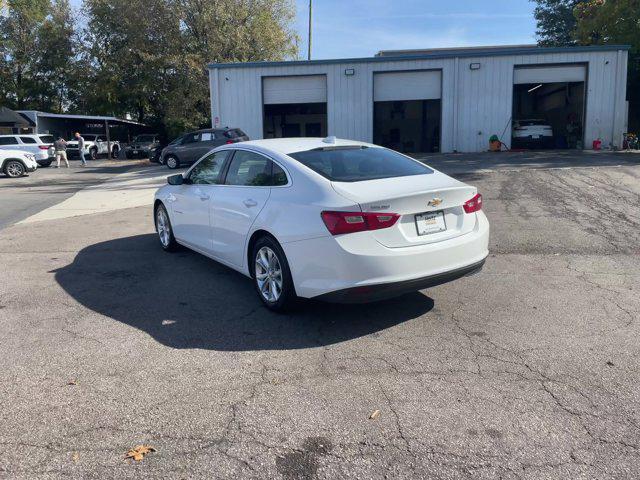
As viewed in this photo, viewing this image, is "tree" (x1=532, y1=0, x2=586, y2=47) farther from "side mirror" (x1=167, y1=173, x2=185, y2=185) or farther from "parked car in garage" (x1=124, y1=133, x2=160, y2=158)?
"side mirror" (x1=167, y1=173, x2=185, y2=185)

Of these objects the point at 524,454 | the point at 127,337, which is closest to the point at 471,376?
the point at 524,454

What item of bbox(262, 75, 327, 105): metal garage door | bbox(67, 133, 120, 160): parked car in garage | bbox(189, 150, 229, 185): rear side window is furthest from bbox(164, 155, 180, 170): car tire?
bbox(189, 150, 229, 185): rear side window

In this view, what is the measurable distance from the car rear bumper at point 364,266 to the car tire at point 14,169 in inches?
935

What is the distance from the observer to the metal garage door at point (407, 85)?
82.3 ft

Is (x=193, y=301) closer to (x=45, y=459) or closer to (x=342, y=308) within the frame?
(x=342, y=308)

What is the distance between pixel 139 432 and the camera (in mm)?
3250

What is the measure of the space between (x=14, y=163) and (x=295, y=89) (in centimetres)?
1279

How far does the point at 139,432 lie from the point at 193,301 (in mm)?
2475

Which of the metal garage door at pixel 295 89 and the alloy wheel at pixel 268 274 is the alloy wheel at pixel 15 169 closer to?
the metal garage door at pixel 295 89

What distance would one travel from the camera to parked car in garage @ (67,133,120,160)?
38.9 m

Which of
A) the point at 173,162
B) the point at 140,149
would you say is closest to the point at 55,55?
the point at 140,149

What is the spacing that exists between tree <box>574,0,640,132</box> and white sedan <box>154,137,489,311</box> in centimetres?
2533

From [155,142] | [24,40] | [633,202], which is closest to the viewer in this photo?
[633,202]

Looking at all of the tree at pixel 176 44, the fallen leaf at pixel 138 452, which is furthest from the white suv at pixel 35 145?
the fallen leaf at pixel 138 452
